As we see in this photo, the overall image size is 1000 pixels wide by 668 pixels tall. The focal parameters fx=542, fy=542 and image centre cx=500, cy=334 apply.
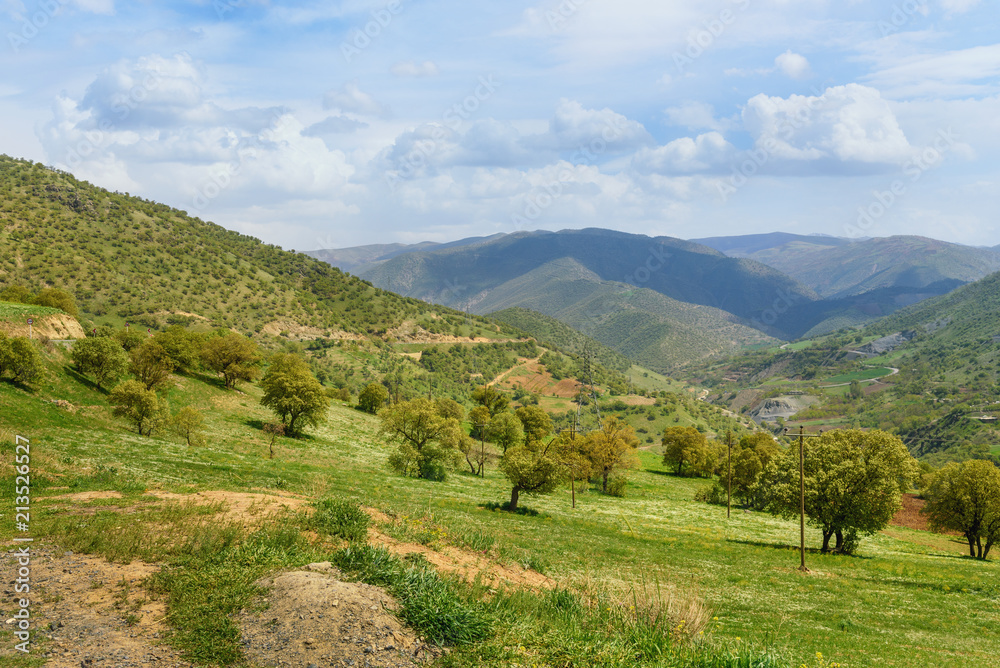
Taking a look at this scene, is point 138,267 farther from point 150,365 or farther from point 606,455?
point 606,455

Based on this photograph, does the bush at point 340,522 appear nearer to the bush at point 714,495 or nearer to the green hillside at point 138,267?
the bush at point 714,495

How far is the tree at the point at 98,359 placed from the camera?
147 ft

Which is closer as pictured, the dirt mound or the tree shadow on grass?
the dirt mound

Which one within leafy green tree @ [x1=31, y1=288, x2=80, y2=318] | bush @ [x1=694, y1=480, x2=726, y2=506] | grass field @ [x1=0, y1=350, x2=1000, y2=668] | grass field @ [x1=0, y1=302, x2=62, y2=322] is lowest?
bush @ [x1=694, y1=480, x2=726, y2=506]

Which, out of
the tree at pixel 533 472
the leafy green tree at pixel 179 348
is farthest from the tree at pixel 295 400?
the tree at pixel 533 472

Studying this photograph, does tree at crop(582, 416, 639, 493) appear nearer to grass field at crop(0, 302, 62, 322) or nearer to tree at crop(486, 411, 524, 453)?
tree at crop(486, 411, 524, 453)

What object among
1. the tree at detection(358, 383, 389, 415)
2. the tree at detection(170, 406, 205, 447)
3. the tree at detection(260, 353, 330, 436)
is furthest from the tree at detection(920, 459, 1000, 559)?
the tree at detection(358, 383, 389, 415)

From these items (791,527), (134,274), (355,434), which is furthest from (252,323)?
(791,527)

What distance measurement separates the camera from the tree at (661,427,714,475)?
91500mm

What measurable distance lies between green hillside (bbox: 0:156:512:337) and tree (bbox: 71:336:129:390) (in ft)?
257

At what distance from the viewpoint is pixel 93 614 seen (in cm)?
898

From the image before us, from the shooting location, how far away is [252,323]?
142 metres

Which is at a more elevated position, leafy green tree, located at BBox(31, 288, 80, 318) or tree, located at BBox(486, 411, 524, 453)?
leafy green tree, located at BBox(31, 288, 80, 318)

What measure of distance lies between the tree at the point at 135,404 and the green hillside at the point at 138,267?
8673 cm
